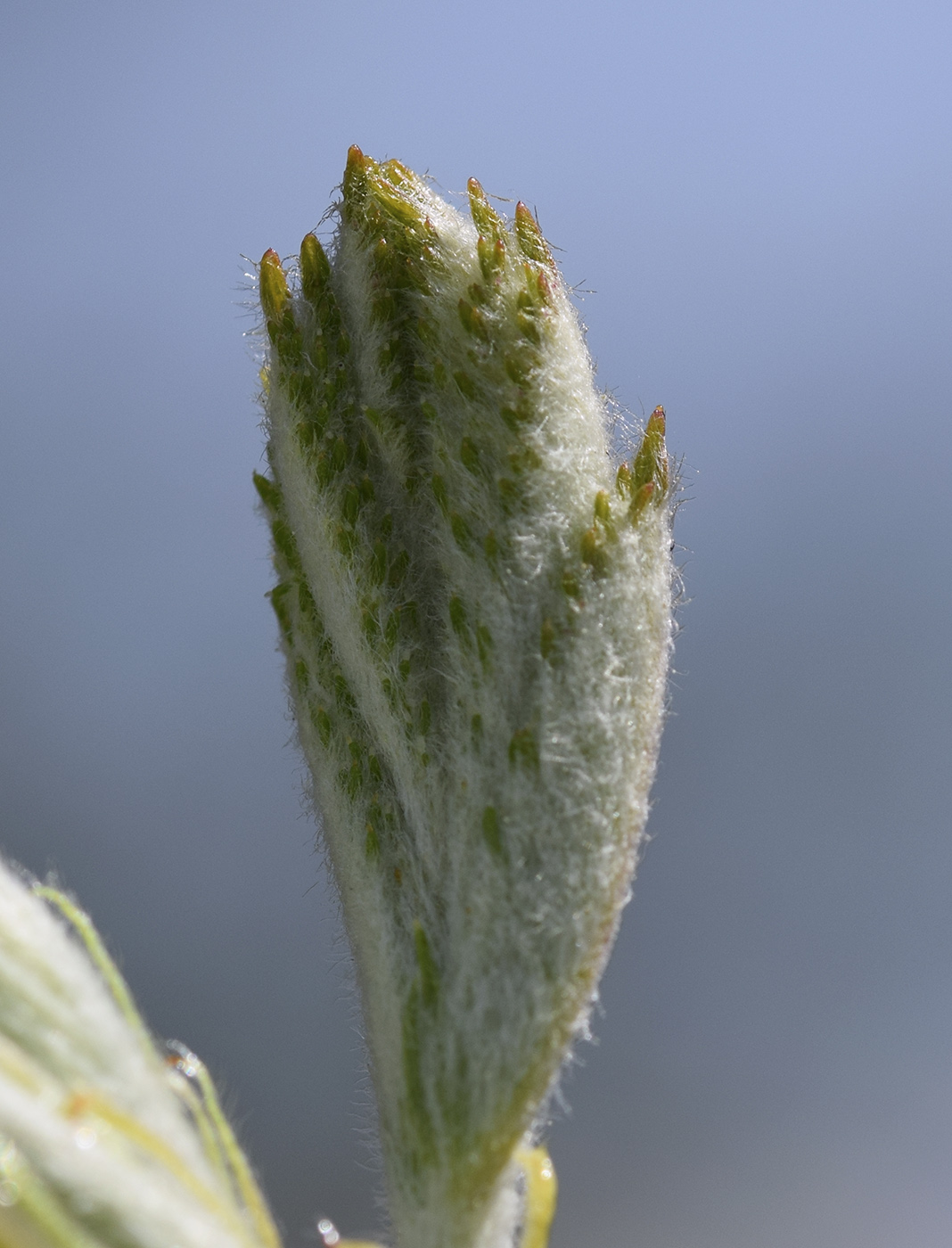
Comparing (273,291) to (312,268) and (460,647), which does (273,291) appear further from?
(460,647)

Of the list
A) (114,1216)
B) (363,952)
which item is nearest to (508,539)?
(363,952)

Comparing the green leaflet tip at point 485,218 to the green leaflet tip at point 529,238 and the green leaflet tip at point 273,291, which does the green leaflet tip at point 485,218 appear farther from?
the green leaflet tip at point 273,291

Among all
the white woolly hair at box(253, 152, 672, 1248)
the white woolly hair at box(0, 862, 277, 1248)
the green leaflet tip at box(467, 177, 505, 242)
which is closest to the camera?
the white woolly hair at box(0, 862, 277, 1248)

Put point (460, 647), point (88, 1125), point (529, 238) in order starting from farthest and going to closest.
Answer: point (529, 238) < point (460, 647) < point (88, 1125)

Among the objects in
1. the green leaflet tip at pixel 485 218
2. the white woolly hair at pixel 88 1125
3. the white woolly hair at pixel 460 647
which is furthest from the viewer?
the green leaflet tip at pixel 485 218

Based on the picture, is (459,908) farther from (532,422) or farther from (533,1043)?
(532,422)

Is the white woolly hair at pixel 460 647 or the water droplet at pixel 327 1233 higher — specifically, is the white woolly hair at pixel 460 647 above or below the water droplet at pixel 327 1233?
above

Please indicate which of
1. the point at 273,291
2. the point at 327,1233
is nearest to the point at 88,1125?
the point at 327,1233

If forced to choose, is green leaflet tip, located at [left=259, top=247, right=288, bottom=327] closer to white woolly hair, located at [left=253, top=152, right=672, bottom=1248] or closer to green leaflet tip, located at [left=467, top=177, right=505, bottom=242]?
Result: white woolly hair, located at [left=253, top=152, right=672, bottom=1248]

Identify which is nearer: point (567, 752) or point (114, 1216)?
point (114, 1216)

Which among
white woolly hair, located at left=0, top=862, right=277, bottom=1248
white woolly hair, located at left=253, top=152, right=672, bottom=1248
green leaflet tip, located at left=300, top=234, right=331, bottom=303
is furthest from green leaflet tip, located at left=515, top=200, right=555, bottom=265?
white woolly hair, located at left=0, top=862, right=277, bottom=1248

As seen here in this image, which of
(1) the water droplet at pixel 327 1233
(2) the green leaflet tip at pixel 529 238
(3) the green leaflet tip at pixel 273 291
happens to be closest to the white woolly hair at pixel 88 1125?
(1) the water droplet at pixel 327 1233
